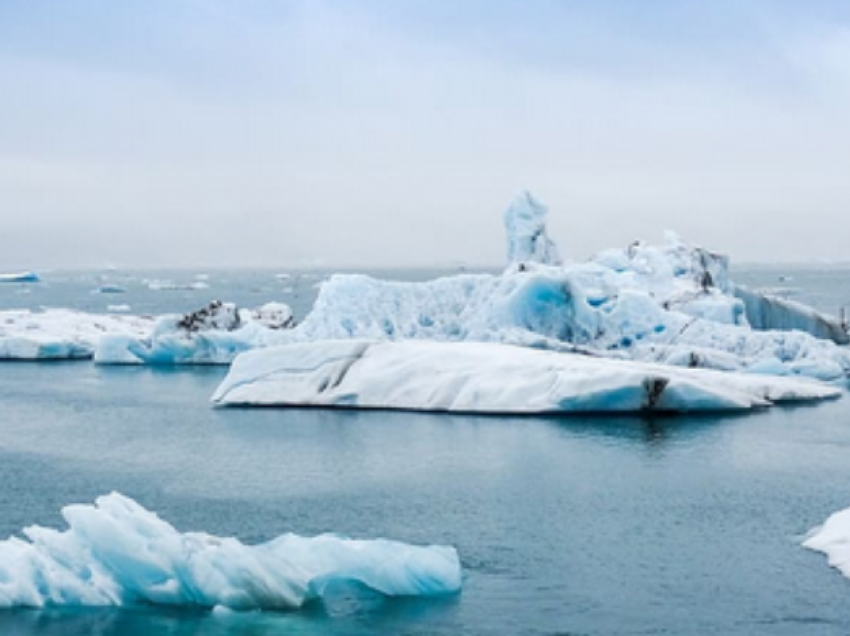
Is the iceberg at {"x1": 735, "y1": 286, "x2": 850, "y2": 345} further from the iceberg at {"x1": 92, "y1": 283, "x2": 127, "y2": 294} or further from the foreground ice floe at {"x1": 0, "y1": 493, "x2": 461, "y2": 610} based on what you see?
the iceberg at {"x1": 92, "y1": 283, "x2": 127, "y2": 294}

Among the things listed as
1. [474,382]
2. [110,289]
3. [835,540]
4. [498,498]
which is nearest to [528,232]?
[474,382]

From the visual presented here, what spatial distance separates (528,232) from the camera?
132ft

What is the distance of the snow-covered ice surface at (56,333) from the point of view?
42594 mm

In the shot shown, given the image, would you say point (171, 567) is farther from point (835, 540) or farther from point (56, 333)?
point (56, 333)

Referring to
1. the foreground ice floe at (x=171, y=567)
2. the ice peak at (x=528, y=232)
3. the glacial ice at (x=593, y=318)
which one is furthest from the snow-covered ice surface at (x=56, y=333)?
the foreground ice floe at (x=171, y=567)

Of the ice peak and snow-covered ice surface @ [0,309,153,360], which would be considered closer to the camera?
the ice peak

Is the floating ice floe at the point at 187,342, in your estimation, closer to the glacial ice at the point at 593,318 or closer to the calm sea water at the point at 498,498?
the glacial ice at the point at 593,318

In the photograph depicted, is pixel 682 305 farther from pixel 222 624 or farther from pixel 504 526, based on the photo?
pixel 222 624

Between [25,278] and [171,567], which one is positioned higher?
[25,278]

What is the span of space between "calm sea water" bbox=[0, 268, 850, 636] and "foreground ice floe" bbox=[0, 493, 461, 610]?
0.71ft

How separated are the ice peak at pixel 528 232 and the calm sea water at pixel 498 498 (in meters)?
14.1

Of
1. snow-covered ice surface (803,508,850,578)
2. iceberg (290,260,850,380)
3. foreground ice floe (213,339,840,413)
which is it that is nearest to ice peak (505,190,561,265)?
iceberg (290,260,850,380)

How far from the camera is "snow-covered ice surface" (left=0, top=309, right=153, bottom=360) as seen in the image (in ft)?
140

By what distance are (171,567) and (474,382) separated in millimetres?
14570
